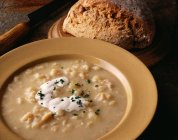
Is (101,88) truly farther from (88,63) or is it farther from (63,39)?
(63,39)

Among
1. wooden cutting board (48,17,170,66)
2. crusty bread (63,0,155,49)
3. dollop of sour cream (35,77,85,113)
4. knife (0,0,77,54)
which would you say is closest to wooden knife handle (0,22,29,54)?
knife (0,0,77,54)

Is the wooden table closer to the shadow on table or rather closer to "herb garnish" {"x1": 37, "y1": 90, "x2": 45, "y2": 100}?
the shadow on table

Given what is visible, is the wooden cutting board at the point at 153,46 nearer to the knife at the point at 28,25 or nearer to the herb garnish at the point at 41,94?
the knife at the point at 28,25

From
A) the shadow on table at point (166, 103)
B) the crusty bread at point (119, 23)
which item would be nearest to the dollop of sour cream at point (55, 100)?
the shadow on table at point (166, 103)

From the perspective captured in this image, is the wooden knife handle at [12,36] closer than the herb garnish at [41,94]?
No

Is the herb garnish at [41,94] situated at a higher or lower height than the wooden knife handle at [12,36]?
lower

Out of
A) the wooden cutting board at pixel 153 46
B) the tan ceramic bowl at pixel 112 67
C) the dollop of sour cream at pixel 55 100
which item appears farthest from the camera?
the wooden cutting board at pixel 153 46

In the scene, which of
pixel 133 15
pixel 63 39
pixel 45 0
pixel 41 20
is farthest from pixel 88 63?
pixel 45 0

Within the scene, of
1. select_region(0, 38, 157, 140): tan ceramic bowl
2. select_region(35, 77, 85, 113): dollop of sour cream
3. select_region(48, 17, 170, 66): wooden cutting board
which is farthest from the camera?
select_region(48, 17, 170, 66): wooden cutting board
